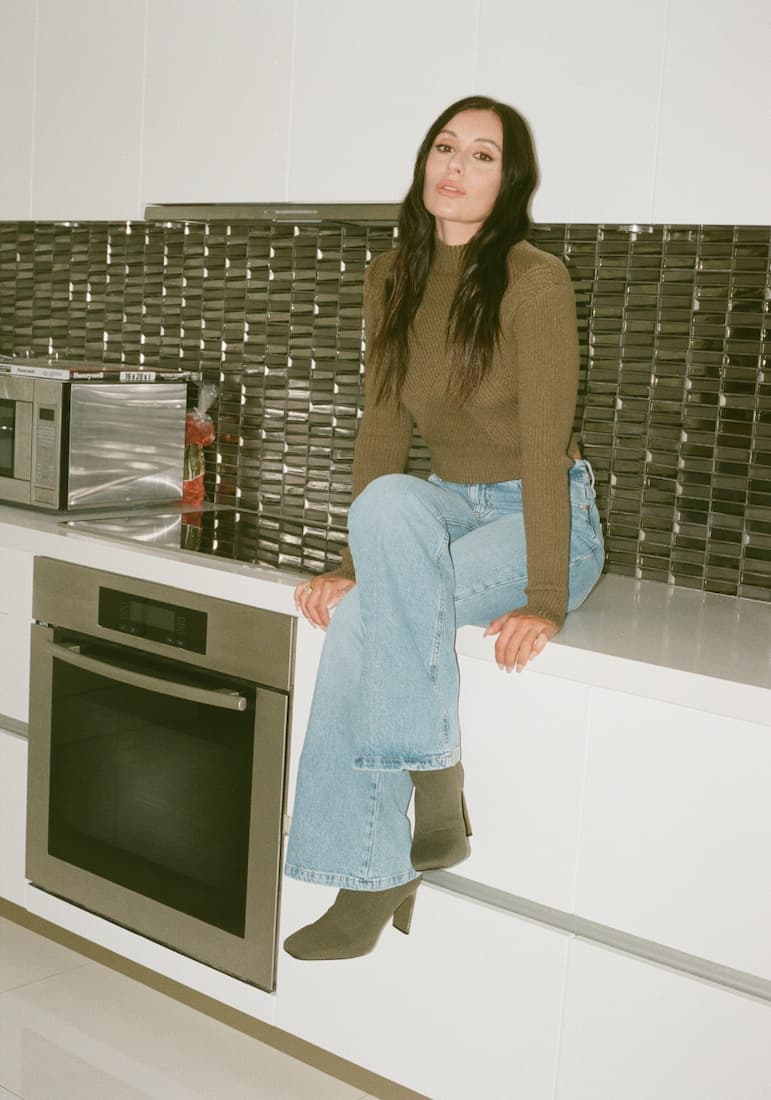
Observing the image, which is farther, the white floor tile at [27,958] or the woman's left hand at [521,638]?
the white floor tile at [27,958]

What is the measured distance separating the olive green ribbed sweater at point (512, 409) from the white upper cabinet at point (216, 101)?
43 cm

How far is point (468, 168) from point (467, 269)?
0.15 metres

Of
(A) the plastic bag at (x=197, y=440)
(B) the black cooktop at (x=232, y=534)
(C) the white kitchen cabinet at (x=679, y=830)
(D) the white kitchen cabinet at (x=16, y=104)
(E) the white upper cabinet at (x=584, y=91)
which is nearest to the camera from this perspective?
(C) the white kitchen cabinet at (x=679, y=830)

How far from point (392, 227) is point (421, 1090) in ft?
5.14

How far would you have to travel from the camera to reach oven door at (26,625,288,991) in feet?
6.67

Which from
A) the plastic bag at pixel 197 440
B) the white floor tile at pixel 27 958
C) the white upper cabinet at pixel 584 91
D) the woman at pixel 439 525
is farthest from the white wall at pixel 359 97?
the white floor tile at pixel 27 958

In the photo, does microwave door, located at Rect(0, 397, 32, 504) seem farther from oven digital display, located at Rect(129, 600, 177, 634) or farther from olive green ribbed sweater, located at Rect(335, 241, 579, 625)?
olive green ribbed sweater, located at Rect(335, 241, 579, 625)

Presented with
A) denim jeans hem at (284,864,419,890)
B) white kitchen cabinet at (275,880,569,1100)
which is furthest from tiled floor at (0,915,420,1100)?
denim jeans hem at (284,864,419,890)

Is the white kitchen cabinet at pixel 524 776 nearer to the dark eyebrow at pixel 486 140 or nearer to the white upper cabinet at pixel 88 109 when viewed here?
the dark eyebrow at pixel 486 140

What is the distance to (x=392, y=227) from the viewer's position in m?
2.50

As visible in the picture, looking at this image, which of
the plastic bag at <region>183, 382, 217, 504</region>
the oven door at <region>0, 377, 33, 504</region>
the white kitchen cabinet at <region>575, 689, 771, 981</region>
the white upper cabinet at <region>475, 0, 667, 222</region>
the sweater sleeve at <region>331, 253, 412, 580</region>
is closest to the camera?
the white kitchen cabinet at <region>575, 689, 771, 981</region>

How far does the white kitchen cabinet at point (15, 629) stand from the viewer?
2352mm

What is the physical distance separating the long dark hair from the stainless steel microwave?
0.75m

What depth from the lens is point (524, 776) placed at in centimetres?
178
